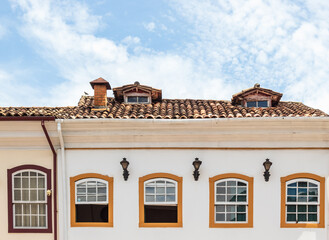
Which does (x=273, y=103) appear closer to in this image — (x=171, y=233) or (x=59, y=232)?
(x=171, y=233)

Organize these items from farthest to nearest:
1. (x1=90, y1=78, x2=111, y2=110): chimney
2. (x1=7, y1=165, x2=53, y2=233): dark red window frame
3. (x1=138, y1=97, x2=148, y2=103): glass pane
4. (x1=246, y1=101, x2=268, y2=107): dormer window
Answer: (x1=138, y1=97, x2=148, y2=103): glass pane, (x1=246, y1=101, x2=268, y2=107): dormer window, (x1=90, y1=78, x2=111, y2=110): chimney, (x1=7, y1=165, x2=53, y2=233): dark red window frame

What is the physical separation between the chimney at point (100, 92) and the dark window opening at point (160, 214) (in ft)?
12.8

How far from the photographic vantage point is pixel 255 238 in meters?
6.38

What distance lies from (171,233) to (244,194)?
252 cm

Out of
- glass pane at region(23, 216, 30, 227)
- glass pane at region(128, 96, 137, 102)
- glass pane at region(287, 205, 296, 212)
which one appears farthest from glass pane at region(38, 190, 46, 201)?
glass pane at region(287, 205, 296, 212)

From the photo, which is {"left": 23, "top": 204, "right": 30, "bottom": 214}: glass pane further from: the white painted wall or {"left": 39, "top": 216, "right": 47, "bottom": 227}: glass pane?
the white painted wall

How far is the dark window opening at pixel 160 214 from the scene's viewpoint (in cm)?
645

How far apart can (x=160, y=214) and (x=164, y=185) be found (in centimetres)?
89

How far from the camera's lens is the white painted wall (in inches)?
251

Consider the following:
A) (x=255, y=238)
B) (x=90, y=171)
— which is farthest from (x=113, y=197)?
(x=255, y=238)

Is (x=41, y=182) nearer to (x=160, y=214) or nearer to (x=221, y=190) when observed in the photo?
(x=160, y=214)

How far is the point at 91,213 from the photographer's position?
6.46 m

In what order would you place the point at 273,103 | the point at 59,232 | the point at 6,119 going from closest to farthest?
1. the point at 6,119
2. the point at 59,232
3. the point at 273,103

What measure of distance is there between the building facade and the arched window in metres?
0.03
